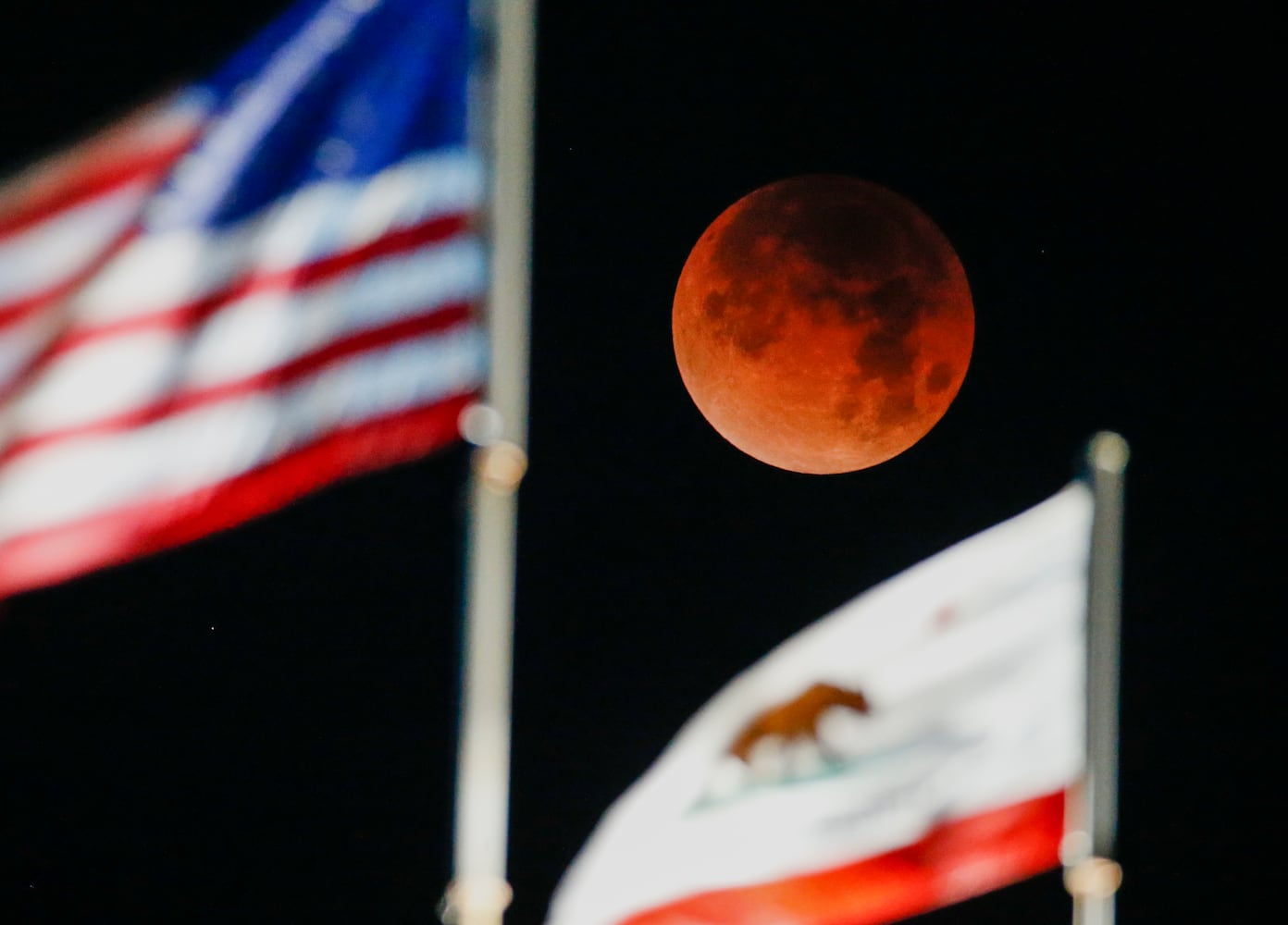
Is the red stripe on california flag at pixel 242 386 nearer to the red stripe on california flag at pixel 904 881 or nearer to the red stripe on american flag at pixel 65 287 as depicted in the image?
the red stripe on american flag at pixel 65 287

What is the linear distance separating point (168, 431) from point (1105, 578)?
3.08 meters

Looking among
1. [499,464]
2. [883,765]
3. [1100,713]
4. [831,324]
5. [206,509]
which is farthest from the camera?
[1100,713]

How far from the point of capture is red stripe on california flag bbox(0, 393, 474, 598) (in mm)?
2877

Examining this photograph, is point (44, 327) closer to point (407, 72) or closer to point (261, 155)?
point (261, 155)

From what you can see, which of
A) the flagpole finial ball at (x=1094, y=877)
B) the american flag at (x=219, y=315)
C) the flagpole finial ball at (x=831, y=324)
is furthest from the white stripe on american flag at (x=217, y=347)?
the flagpole finial ball at (x=1094, y=877)

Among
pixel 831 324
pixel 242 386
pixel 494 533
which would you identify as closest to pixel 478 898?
pixel 494 533

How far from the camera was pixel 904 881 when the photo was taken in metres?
3.63

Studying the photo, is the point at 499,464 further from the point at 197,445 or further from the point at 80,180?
the point at 80,180

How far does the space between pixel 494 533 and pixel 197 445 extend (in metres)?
0.81

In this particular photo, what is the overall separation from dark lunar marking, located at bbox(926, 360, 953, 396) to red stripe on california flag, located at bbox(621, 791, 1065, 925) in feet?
4.54

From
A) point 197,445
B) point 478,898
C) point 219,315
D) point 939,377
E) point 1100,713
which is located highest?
point 939,377

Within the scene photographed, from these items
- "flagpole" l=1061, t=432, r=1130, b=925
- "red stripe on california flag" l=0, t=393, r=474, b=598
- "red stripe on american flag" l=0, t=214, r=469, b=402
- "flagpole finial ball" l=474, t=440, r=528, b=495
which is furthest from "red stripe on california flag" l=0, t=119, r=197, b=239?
"flagpole" l=1061, t=432, r=1130, b=925

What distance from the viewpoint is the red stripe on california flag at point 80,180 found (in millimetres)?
2994

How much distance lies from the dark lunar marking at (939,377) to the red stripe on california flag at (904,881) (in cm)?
138
